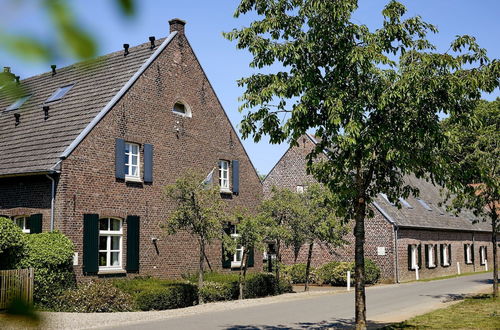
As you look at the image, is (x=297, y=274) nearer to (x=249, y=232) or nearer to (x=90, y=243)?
(x=249, y=232)

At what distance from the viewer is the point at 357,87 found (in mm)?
11203

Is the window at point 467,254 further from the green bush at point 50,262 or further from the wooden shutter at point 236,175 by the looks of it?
the green bush at point 50,262

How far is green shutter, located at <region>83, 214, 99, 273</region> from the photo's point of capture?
724 inches

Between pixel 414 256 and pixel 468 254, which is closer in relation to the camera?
pixel 414 256

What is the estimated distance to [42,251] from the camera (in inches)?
653

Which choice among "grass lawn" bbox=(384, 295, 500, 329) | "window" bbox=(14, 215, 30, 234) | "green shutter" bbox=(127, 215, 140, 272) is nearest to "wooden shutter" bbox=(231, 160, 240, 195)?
"green shutter" bbox=(127, 215, 140, 272)

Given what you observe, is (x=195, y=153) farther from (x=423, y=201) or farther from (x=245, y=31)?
(x=423, y=201)

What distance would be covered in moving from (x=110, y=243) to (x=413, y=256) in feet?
65.8

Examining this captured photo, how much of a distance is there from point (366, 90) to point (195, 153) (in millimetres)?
13890

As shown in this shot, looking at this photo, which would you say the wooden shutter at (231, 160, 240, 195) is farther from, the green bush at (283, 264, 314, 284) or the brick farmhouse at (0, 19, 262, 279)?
the green bush at (283, 264, 314, 284)

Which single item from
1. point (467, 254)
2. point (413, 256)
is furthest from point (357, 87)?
point (467, 254)

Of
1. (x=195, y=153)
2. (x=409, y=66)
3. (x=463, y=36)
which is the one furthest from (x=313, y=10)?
(x=195, y=153)

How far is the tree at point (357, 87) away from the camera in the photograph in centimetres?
1067

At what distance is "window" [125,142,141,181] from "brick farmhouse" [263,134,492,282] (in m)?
9.84
